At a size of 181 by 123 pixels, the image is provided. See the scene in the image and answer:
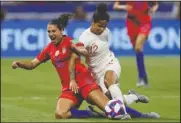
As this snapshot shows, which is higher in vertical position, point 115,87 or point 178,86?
point 115,87

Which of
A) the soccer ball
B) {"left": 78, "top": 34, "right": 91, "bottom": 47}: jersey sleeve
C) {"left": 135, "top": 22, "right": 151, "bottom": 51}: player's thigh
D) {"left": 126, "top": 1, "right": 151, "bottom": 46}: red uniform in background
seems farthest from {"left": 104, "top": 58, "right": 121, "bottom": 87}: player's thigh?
{"left": 126, "top": 1, "right": 151, "bottom": 46}: red uniform in background

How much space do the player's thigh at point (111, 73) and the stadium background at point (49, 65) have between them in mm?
963

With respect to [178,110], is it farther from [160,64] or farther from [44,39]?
[44,39]

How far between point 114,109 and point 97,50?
134 centimetres

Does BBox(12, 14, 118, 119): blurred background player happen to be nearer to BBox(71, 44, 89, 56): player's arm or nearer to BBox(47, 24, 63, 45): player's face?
BBox(47, 24, 63, 45): player's face

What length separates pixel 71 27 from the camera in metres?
25.1

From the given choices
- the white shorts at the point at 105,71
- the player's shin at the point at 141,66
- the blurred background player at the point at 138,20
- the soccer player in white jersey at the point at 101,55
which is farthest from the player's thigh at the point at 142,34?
the white shorts at the point at 105,71

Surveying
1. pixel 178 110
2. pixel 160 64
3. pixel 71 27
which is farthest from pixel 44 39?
pixel 178 110

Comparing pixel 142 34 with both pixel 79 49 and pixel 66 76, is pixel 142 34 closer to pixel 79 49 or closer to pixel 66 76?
pixel 66 76

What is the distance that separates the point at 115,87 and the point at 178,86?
582 centimetres

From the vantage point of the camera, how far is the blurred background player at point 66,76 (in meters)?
11.8

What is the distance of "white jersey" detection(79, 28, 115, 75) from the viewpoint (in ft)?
40.2

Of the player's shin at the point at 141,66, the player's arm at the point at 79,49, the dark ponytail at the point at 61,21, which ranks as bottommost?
the player's shin at the point at 141,66

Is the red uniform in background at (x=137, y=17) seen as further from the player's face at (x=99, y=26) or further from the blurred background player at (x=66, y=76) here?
the blurred background player at (x=66, y=76)
